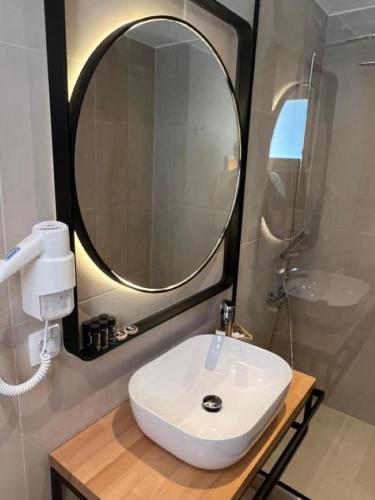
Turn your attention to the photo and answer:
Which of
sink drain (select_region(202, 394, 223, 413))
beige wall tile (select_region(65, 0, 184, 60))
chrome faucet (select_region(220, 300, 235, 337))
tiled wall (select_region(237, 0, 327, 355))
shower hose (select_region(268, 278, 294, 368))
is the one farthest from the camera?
shower hose (select_region(268, 278, 294, 368))

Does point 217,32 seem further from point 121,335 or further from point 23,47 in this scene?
point 121,335

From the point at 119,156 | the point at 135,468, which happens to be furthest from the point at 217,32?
the point at 135,468

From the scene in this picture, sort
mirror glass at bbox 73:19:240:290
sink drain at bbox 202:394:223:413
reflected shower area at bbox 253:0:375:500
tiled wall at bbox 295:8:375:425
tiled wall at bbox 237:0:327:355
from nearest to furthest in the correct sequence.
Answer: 1. mirror glass at bbox 73:19:240:290
2. sink drain at bbox 202:394:223:413
3. tiled wall at bbox 237:0:327:355
4. reflected shower area at bbox 253:0:375:500
5. tiled wall at bbox 295:8:375:425

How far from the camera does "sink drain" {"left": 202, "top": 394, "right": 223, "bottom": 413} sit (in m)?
1.18

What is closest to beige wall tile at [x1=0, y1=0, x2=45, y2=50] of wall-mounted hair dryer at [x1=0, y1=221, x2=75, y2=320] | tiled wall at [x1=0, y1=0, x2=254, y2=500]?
tiled wall at [x1=0, y1=0, x2=254, y2=500]

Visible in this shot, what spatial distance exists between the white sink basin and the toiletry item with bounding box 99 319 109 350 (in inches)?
5.7

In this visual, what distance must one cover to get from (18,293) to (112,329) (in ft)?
1.04

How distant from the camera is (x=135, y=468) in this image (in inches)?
38.3

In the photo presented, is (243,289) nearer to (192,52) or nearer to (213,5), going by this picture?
(192,52)

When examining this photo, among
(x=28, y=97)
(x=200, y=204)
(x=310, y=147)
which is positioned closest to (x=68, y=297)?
(x=28, y=97)

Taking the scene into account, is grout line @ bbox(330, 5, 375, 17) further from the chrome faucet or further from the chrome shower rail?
the chrome faucet

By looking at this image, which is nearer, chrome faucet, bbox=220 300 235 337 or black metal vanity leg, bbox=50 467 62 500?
black metal vanity leg, bbox=50 467 62 500

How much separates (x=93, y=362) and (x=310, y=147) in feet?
5.60

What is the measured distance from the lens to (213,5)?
1218 millimetres
